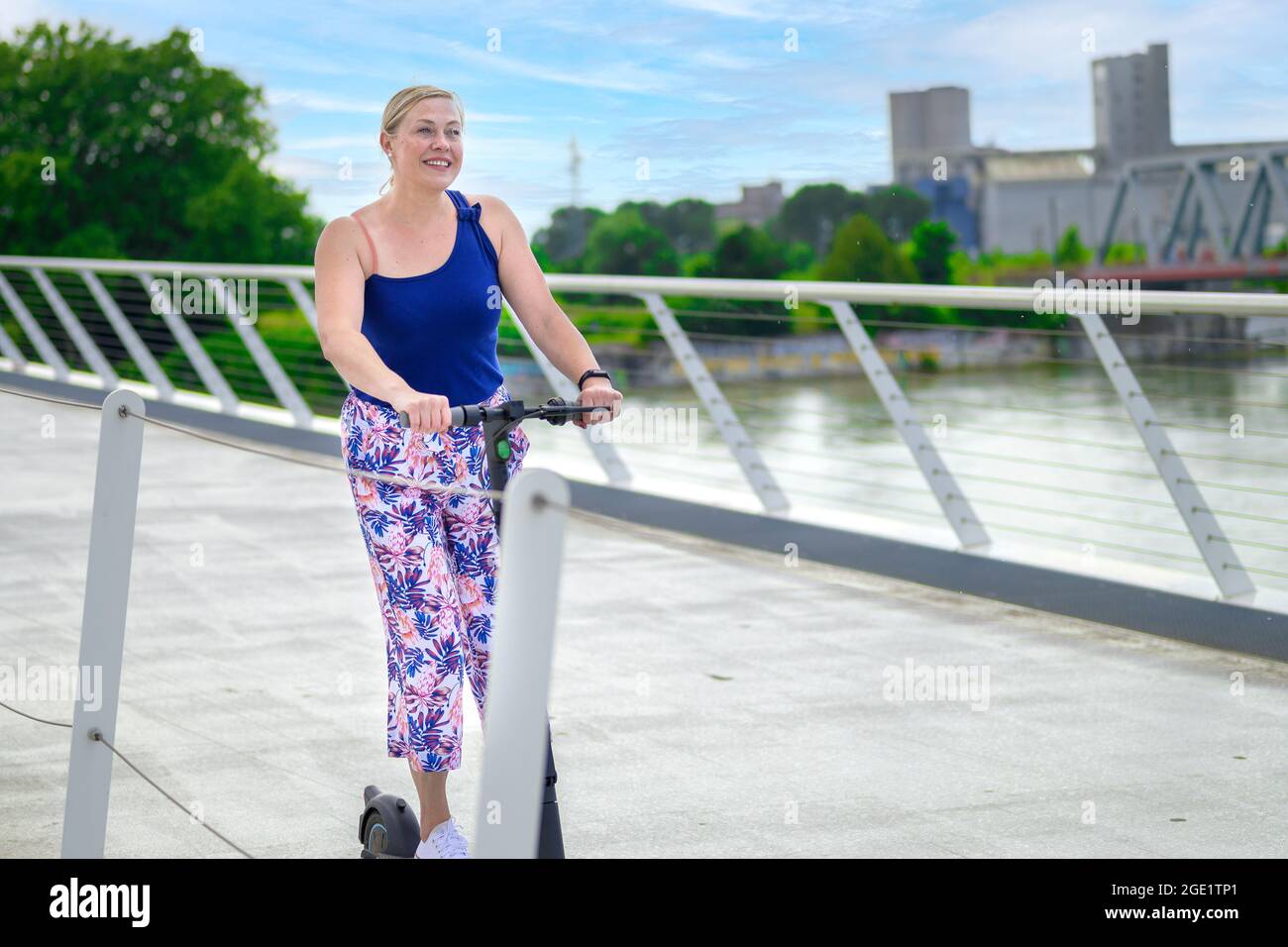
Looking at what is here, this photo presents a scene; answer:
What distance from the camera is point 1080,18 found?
14475cm

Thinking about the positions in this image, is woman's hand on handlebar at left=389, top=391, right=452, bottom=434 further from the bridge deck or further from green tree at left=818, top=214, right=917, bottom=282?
green tree at left=818, top=214, right=917, bottom=282

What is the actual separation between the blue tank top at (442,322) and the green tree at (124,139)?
57.7 meters

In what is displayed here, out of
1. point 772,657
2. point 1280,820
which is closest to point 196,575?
point 772,657

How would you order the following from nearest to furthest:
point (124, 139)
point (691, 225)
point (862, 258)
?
point (124, 139)
point (691, 225)
point (862, 258)

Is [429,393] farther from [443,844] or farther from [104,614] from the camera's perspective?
[443,844]

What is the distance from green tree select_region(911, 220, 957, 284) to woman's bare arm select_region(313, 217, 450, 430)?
208ft

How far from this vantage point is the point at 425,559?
8.91 feet

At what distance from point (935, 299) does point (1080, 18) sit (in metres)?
150

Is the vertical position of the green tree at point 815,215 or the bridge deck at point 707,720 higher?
the green tree at point 815,215

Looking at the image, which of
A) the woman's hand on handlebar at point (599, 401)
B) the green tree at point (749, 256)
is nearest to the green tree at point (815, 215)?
the green tree at point (749, 256)

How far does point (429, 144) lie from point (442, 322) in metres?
0.29

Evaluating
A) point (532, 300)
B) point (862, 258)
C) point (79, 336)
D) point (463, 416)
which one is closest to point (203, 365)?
point (79, 336)

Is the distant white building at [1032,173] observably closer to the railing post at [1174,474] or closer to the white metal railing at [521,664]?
the railing post at [1174,474]

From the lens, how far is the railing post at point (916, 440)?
5867mm
